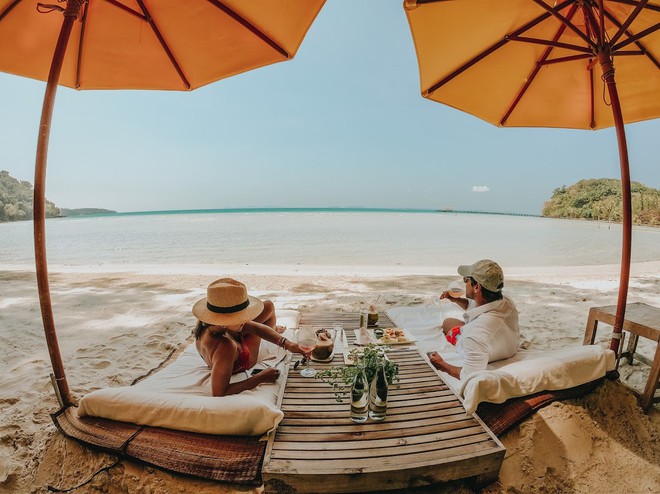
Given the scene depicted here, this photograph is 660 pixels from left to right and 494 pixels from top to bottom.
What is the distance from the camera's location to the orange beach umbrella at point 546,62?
2738 mm

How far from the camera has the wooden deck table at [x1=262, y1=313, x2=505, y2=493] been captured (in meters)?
1.80

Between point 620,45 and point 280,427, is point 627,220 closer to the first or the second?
point 620,45

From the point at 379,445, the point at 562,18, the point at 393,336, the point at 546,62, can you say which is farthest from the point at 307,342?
the point at 546,62

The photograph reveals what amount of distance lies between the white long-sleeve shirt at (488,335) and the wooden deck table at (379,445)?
0.42m

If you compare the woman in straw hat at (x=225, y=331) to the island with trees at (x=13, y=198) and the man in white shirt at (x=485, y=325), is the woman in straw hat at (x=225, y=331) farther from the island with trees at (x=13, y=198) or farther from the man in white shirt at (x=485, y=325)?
the island with trees at (x=13, y=198)

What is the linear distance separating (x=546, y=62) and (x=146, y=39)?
4.09 meters

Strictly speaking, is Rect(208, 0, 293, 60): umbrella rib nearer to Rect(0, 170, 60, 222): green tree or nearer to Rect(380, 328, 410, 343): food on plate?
Rect(380, 328, 410, 343): food on plate

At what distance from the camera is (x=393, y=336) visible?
3.55 m

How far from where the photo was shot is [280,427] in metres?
2.17

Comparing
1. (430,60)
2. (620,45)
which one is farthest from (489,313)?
(430,60)

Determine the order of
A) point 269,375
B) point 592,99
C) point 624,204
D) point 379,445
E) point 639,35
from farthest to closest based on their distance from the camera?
point 592,99 < point 624,204 < point 269,375 < point 639,35 < point 379,445

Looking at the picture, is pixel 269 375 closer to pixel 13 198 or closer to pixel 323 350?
pixel 323 350

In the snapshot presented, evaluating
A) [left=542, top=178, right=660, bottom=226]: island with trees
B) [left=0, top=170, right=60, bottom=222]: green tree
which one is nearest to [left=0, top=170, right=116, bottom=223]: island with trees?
[left=0, top=170, right=60, bottom=222]: green tree

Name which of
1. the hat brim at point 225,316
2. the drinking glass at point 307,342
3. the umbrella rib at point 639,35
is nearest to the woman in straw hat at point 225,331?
the hat brim at point 225,316
